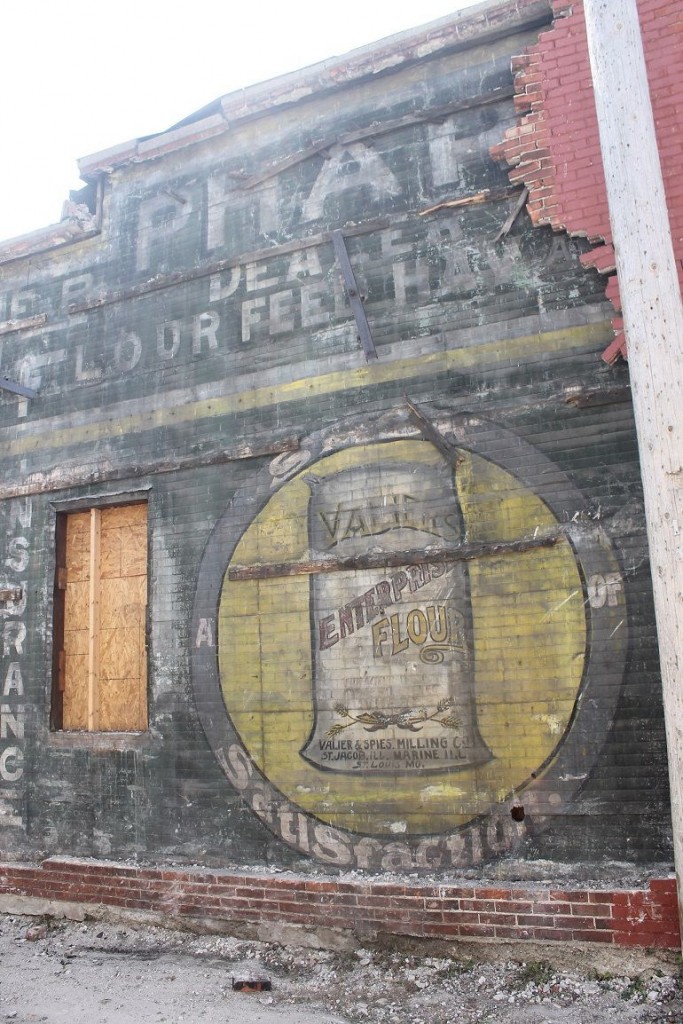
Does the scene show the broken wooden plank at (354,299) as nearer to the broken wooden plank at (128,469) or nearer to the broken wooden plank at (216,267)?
the broken wooden plank at (216,267)

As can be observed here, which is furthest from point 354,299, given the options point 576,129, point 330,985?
point 330,985

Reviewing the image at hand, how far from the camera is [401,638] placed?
222 inches

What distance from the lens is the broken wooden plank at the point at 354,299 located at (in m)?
6.11

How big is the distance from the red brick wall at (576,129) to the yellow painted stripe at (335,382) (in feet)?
1.18

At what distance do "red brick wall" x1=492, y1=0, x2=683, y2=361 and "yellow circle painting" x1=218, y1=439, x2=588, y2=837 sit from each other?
5.17 feet

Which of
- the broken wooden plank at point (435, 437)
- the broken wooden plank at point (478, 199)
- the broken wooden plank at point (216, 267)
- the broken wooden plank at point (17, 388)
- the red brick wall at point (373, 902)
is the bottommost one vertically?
the red brick wall at point (373, 902)

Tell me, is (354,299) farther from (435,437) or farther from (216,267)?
(216,267)

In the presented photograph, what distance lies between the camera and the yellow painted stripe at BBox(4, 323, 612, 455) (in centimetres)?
559

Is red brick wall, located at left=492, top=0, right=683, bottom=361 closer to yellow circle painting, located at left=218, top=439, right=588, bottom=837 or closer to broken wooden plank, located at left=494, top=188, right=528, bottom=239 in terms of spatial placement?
broken wooden plank, located at left=494, top=188, right=528, bottom=239

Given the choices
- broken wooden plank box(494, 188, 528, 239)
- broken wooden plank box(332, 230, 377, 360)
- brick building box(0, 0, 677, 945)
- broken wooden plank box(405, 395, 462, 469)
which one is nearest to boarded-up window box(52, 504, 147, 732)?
brick building box(0, 0, 677, 945)

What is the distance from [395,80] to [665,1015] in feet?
22.3

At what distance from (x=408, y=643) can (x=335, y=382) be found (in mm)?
2126

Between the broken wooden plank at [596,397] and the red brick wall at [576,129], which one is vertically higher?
the red brick wall at [576,129]

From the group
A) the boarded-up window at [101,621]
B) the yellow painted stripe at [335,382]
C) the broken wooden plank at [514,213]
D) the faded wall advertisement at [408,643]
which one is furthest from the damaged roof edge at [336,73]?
the boarded-up window at [101,621]
